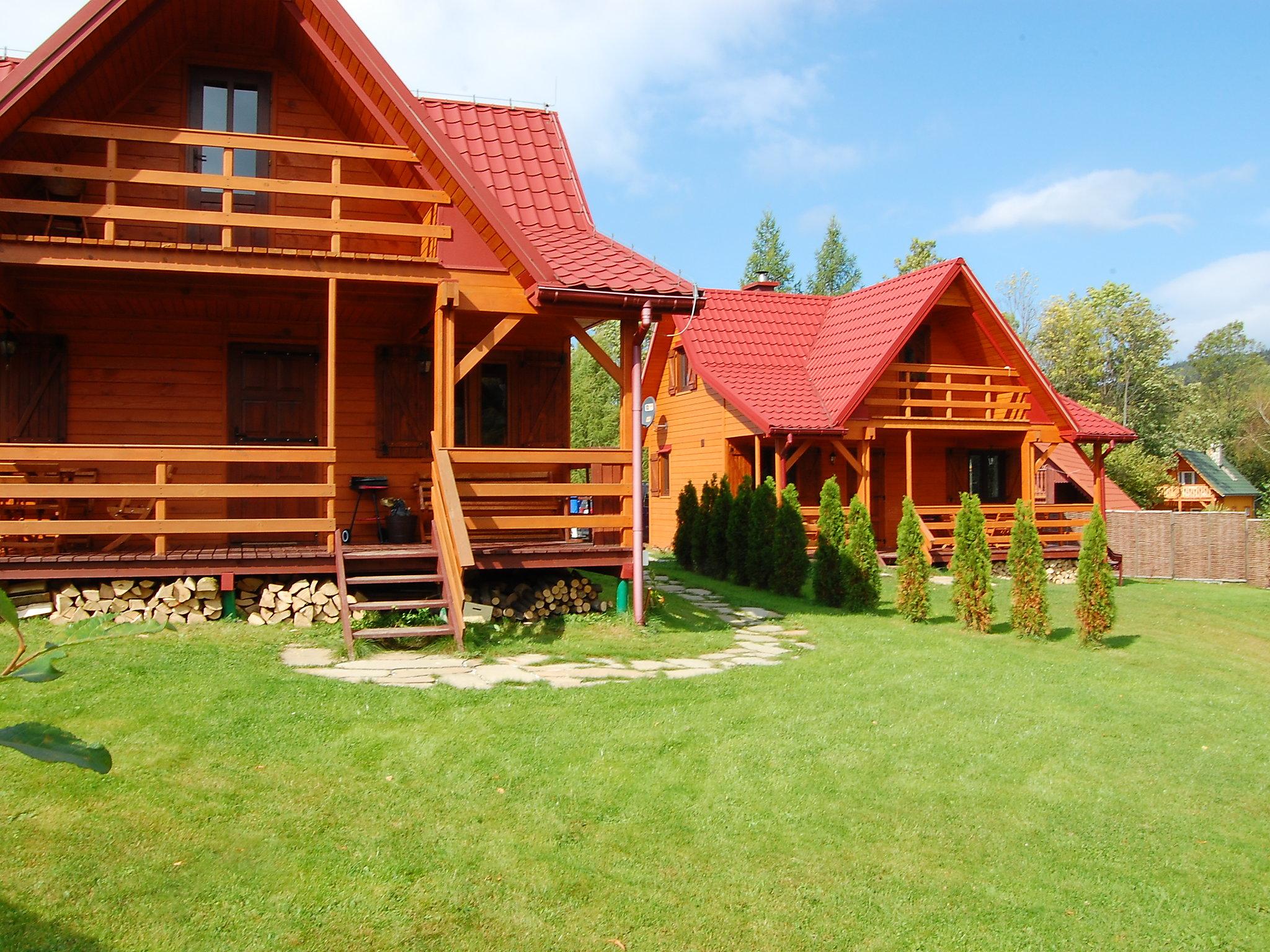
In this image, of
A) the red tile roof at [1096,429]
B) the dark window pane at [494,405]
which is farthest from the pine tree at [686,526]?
the red tile roof at [1096,429]

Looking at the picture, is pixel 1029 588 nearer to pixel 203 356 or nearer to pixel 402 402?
pixel 402 402

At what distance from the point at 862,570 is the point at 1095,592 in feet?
8.93

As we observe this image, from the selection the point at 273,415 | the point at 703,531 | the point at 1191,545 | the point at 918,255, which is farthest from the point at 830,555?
the point at 918,255

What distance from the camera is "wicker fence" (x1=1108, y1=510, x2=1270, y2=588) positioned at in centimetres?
2127

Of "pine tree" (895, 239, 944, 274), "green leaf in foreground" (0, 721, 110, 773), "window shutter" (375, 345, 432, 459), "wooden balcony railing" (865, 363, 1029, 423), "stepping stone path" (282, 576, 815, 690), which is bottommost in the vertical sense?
"stepping stone path" (282, 576, 815, 690)

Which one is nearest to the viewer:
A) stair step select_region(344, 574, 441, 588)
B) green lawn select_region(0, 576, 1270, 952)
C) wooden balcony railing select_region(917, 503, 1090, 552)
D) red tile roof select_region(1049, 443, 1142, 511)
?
green lawn select_region(0, 576, 1270, 952)

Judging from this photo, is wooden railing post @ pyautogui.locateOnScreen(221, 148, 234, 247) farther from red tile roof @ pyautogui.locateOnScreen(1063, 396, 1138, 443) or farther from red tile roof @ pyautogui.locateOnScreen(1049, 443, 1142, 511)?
red tile roof @ pyautogui.locateOnScreen(1049, 443, 1142, 511)

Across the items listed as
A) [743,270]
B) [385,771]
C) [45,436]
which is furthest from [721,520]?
[743,270]

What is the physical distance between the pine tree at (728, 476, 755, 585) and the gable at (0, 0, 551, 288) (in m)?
7.11

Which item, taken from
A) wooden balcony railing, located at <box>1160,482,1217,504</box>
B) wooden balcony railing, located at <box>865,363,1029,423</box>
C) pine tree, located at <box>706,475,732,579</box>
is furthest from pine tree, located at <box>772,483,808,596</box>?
wooden balcony railing, located at <box>1160,482,1217,504</box>

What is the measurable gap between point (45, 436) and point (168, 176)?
3472 mm

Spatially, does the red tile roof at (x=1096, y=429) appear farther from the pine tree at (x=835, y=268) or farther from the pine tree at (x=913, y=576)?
the pine tree at (x=835, y=268)

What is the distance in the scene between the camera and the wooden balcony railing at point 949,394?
1933 centimetres

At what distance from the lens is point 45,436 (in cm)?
1114
